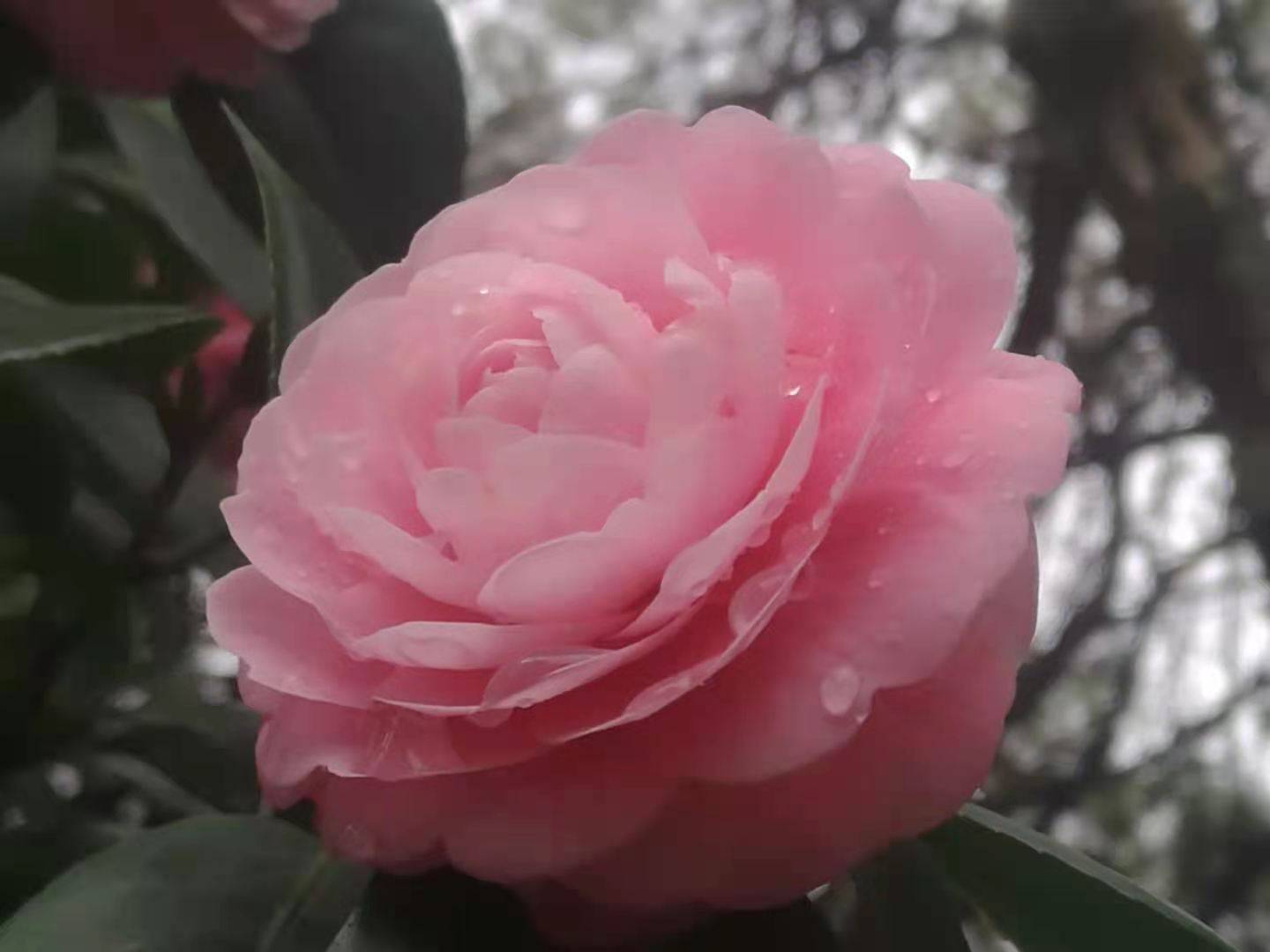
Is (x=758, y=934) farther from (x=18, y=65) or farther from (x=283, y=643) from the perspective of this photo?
(x=18, y=65)

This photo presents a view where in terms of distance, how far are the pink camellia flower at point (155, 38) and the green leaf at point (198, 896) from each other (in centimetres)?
30

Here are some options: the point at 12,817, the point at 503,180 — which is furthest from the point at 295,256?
the point at 503,180

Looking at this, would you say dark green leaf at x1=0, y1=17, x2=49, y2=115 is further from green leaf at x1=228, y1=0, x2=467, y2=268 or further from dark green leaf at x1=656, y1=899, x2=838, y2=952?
dark green leaf at x1=656, y1=899, x2=838, y2=952

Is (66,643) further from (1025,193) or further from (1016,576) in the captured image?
(1025,193)

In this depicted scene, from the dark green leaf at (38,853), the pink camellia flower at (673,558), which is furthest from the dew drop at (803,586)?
the dark green leaf at (38,853)

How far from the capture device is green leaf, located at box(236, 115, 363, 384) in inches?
13.2

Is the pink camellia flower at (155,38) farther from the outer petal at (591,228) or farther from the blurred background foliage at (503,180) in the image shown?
the outer petal at (591,228)

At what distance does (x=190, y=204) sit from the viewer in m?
0.48

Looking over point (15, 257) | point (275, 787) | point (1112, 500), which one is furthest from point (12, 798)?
point (1112, 500)

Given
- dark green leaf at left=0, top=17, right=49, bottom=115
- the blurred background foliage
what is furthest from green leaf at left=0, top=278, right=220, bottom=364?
dark green leaf at left=0, top=17, right=49, bottom=115

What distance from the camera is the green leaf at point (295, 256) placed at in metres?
0.34

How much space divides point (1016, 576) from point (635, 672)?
2.7 inches

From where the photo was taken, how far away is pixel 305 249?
37 cm

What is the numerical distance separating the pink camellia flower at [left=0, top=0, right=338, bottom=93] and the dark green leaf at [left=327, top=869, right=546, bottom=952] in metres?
0.33
